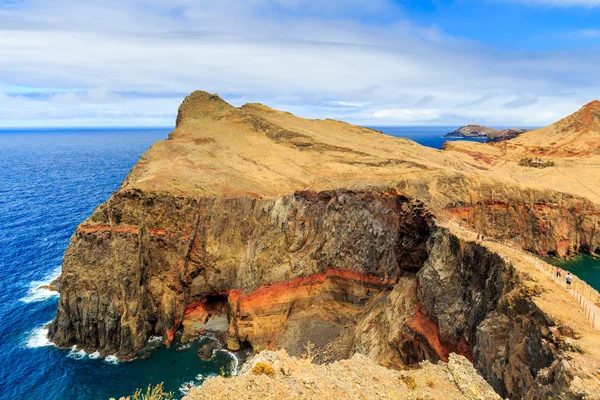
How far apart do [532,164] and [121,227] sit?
115708 mm

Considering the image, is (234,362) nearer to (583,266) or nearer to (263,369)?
(263,369)

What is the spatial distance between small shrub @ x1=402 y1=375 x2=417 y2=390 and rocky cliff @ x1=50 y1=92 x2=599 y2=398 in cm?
576

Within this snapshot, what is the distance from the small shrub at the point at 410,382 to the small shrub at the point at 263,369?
31.7ft

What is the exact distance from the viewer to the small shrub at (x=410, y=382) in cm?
2453

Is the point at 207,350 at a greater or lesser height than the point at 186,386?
greater

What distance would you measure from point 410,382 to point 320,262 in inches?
1323

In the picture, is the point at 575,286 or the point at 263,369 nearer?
the point at 263,369

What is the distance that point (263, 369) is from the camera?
20438mm

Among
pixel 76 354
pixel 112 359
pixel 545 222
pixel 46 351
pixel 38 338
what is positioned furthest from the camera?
pixel 545 222

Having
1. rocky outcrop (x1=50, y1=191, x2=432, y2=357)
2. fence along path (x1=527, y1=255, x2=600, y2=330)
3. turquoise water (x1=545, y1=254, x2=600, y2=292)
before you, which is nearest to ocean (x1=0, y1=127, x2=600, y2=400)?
rocky outcrop (x1=50, y1=191, x2=432, y2=357)

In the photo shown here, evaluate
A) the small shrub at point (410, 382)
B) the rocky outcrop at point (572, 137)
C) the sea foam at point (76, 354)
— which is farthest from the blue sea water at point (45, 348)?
the rocky outcrop at point (572, 137)

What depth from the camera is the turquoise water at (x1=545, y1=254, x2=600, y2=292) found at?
71.4 metres

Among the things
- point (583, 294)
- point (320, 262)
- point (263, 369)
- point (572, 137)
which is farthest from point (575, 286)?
point (572, 137)

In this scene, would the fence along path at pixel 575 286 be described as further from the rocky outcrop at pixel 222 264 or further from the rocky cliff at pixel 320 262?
the rocky outcrop at pixel 222 264
